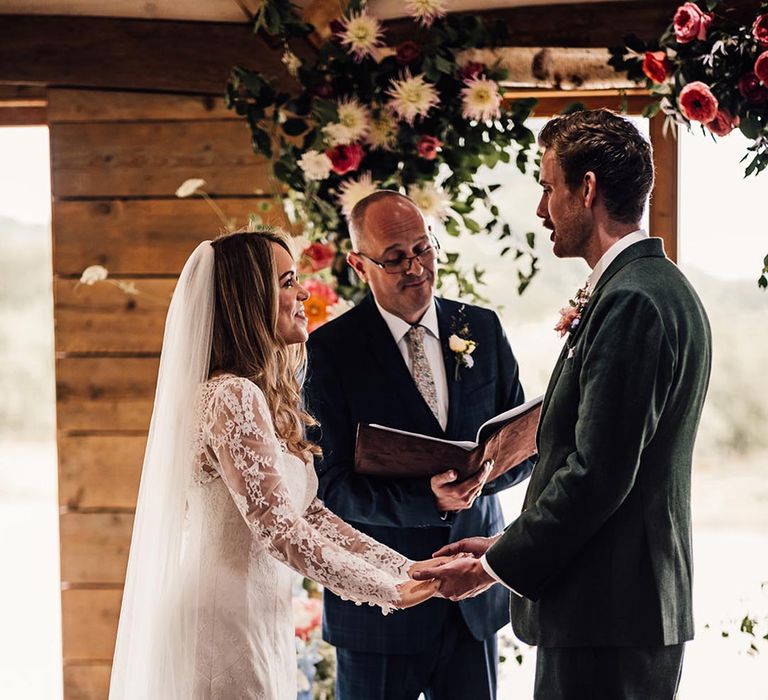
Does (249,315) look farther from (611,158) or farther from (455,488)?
(611,158)

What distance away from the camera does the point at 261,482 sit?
1905 millimetres

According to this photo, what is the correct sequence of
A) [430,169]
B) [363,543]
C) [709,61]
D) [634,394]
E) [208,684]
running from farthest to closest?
[430,169] < [709,61] < [363,543] < [208,684] < [634,394]

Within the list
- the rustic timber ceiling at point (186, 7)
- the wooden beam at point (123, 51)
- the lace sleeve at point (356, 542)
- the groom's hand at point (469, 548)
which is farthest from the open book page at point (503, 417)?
the wooden beam at point (123, 51)

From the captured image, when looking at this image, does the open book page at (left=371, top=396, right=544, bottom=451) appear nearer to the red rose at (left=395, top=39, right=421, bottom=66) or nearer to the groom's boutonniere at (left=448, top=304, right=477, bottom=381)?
the groom's boutonniere at (left=448, top=304, right=477, bottom=381)

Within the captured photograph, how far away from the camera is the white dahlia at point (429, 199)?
3.03 m

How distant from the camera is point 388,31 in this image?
10.7 feet

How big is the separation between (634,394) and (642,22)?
6.33 feet

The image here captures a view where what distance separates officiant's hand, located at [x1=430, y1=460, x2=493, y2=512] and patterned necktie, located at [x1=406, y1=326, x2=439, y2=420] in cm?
22

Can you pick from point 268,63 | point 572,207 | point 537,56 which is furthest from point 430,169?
point 572,207

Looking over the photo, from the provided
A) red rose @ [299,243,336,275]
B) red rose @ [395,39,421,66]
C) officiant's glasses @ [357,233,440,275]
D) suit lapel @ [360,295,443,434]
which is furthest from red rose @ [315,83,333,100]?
suit lapel @ [360,295,443,434]

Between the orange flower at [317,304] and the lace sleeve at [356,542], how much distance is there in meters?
0.85

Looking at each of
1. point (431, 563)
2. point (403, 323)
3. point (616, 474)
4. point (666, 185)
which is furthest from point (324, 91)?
point (616, 474)

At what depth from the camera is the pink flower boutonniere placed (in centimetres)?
184

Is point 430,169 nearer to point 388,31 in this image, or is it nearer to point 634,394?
point 388,31
